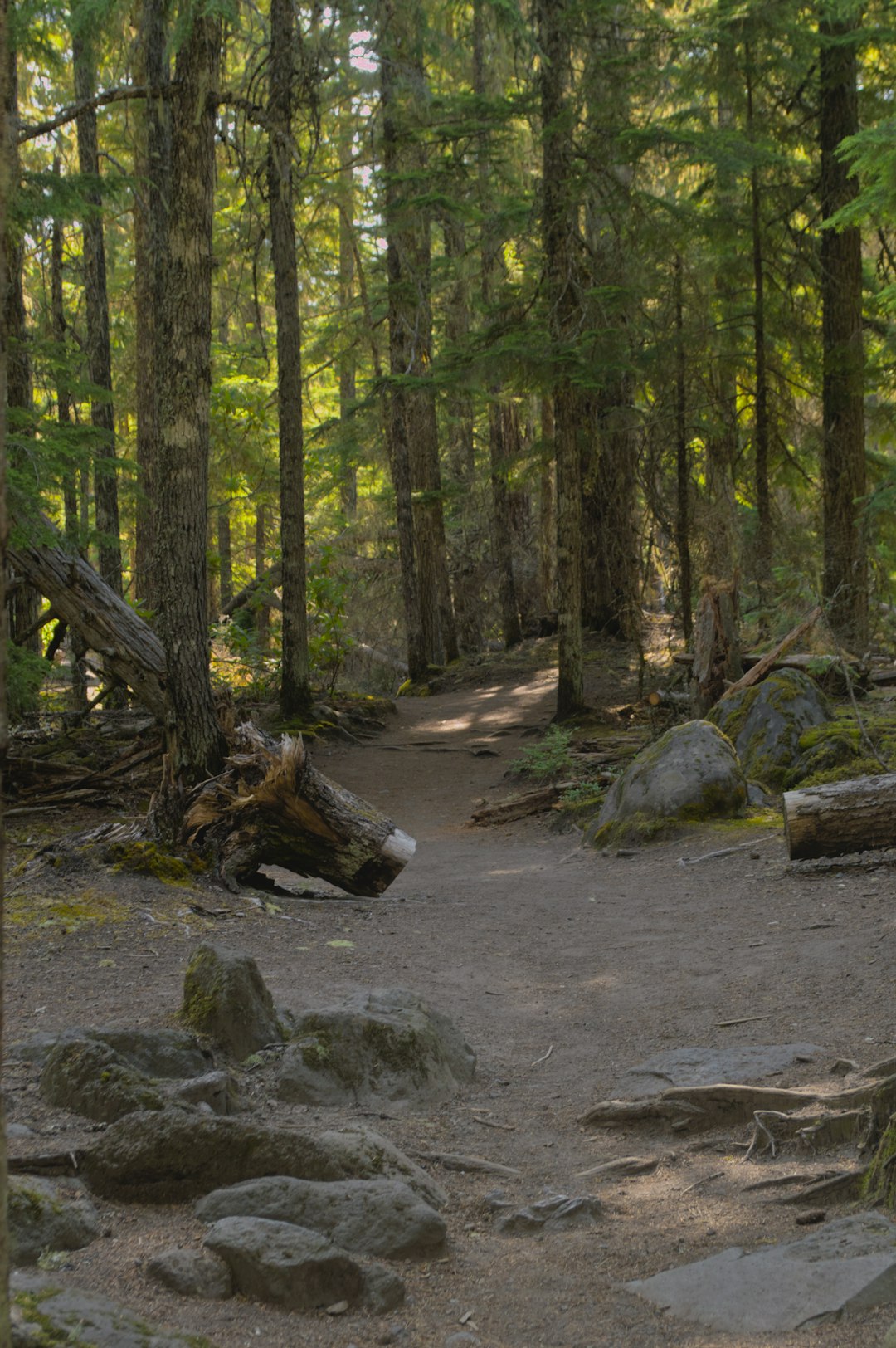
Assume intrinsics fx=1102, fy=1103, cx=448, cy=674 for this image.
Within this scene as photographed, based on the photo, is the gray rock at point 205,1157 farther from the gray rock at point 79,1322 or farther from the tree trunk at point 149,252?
the tree trunk at point 149,252

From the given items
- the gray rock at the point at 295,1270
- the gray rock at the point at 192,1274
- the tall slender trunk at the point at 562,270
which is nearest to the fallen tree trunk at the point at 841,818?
the gray rock at the point at 295,1270

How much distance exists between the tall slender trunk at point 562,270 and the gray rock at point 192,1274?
1386 cm

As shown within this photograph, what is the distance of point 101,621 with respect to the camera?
10.7 metres

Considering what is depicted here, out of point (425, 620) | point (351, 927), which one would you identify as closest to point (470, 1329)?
point (351, 927)

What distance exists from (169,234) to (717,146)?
29.3 ft

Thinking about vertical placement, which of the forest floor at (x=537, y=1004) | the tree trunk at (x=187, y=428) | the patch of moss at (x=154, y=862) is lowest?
the forest floor at (x=537, y=1004)

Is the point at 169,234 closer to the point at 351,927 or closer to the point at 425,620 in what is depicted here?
the point at 351,927

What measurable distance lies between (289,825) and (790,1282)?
610cm

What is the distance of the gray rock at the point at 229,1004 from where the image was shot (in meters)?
4.92

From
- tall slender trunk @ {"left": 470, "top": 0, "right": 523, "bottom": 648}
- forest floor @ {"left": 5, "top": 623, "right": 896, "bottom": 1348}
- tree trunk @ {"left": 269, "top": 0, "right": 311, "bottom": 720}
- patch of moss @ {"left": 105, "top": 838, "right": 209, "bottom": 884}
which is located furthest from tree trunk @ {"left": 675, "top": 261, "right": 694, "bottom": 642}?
patch of moss @ {"left": 105, "top": 838, "right": 209, "bottom": 884}

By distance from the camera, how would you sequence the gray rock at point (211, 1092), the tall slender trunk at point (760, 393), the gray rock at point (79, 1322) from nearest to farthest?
the gray rock at point (79, 1322) < the gray rock at point (211, 1092) < the tall slender trunk at point (760, 393)

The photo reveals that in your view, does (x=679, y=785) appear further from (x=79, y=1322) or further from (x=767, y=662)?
(x=79, y=1322)

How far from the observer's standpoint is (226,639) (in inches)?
838

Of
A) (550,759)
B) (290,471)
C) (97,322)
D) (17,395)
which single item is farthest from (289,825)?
(97,322)
